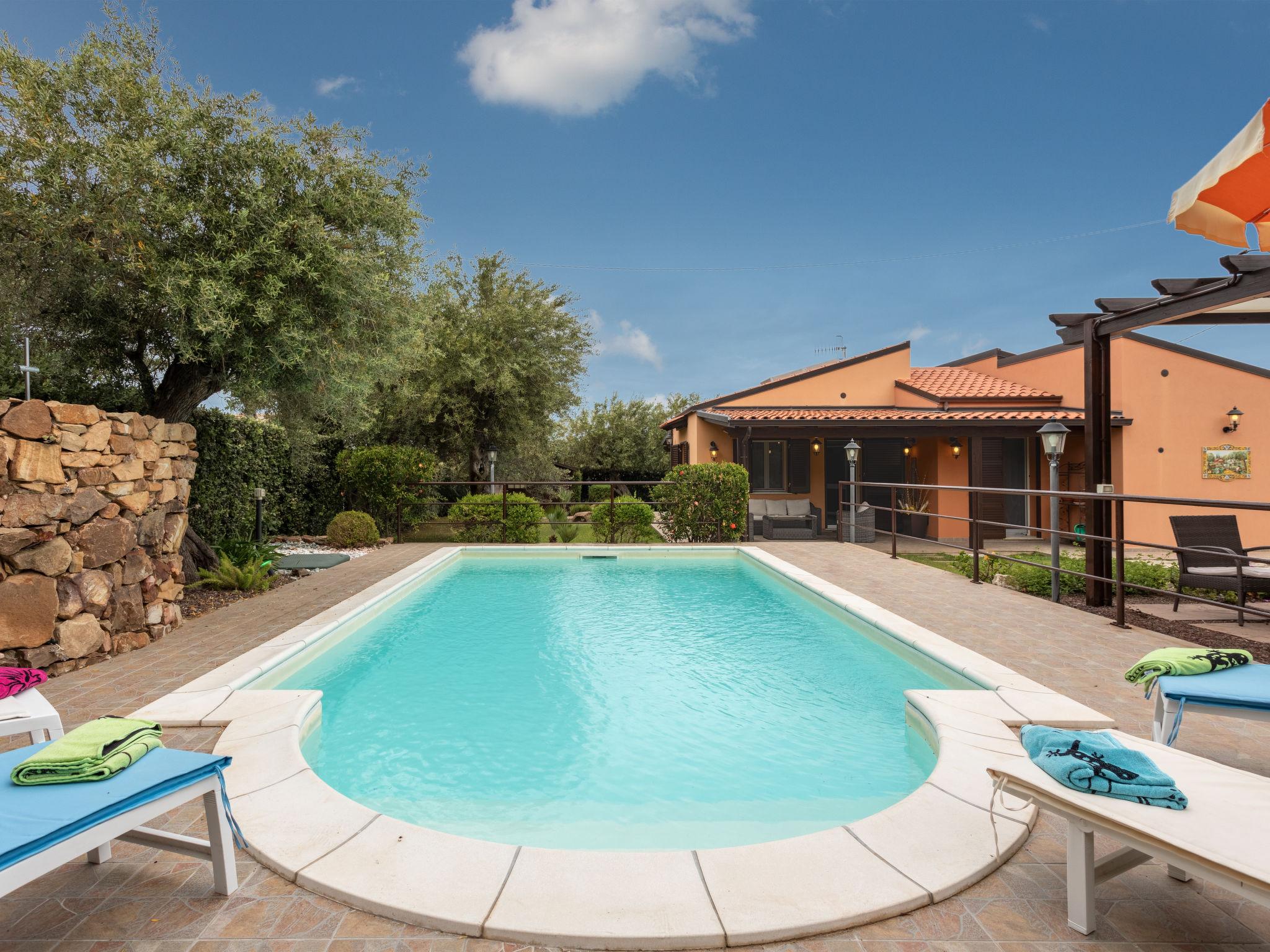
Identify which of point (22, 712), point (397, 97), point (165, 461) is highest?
point (397, 97)

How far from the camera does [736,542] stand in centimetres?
1173

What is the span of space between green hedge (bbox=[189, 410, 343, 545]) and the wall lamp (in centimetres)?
1902

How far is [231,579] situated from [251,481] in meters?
3.80

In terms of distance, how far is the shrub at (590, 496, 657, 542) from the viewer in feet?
39.6

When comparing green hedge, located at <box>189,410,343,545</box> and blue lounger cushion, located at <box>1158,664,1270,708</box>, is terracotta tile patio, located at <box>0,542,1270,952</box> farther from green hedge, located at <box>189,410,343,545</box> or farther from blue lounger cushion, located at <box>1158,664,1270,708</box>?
green hedge, located at <box>189,410,343,545</box>

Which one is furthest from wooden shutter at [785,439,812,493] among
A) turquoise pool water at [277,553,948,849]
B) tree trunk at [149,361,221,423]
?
tree trunk at [149,361,221,423]

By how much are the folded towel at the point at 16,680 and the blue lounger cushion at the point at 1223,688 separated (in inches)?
190

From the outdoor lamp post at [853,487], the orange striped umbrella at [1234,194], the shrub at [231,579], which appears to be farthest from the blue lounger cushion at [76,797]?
the outdoor lamp post at [853,487]

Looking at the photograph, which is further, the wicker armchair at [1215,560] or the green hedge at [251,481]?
the green hedge at [251,481]

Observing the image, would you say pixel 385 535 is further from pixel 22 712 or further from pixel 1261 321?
pixel 1261 321

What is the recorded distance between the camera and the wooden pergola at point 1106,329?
17.5 feet

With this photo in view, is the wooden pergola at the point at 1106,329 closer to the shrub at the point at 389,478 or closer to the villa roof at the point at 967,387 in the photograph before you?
the villa roof at the point at 967,387

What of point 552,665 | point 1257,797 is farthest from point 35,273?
point 1257,797

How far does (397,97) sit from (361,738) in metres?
16.4
